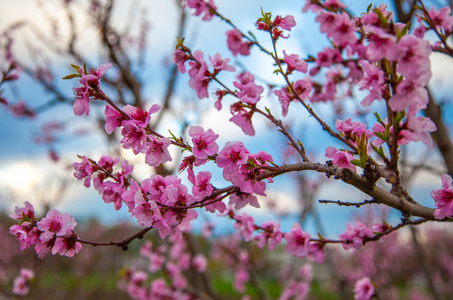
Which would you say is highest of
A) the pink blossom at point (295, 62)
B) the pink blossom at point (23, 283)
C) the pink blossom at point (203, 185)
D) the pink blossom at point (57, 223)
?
the pink blossom at point (295, 62)

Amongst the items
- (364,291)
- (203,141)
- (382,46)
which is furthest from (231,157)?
(364,291)

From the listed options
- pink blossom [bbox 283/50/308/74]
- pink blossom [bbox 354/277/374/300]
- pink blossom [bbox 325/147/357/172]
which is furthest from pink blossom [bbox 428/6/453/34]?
pink blossom [bbox 354/277/374/300]

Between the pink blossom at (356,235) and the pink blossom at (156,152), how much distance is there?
1.16 m

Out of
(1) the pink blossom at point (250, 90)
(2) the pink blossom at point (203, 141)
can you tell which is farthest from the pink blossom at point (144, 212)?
(1) the pink blossom at point (250, 90)

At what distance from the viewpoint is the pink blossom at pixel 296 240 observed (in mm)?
1828

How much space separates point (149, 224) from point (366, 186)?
0.90 meters

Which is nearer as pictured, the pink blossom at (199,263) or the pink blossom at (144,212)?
the pink blossom at (144,212)

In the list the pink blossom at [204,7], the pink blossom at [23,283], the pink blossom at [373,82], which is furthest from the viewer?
the pink blossom at [23,283]

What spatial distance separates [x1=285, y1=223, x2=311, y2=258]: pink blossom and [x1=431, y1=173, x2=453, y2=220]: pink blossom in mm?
654

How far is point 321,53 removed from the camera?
1983mm

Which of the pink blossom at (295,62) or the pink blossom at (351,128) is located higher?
the pink blossom at (295,62)

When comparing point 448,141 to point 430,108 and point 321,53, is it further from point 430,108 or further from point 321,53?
point 321,53

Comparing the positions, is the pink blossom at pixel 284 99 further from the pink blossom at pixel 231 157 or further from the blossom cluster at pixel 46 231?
the blossom cluster at pixel 46 231

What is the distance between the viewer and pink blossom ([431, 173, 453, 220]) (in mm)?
1403
